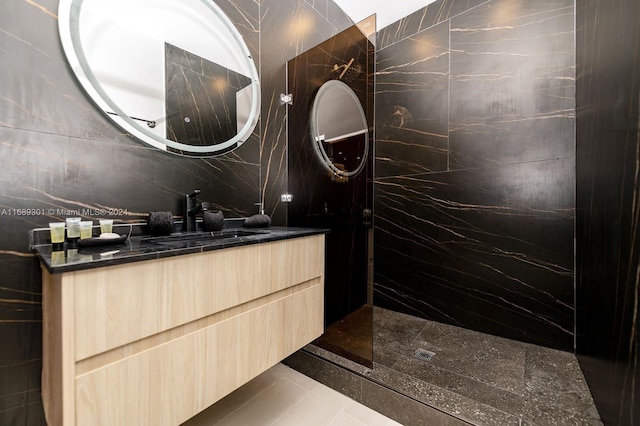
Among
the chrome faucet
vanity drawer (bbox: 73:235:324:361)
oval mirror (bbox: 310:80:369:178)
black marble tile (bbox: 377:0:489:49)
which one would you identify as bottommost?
vanity drawer (bbox: 73:235:324:361)

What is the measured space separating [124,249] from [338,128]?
1.59 meters

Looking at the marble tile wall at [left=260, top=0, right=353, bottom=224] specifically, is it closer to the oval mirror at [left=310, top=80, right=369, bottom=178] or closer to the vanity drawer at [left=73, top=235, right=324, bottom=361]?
the oval mirror at [left=310, top=80, right=369, bottom=178]

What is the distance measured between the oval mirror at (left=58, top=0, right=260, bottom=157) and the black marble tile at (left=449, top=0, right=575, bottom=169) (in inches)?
63.0

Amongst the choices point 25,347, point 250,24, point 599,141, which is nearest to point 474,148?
point 599,141

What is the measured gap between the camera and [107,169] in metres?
1.22

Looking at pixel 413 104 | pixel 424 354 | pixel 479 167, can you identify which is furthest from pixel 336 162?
pixel 424 354

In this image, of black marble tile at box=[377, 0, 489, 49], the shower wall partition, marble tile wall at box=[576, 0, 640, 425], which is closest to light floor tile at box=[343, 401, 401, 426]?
the shower wall partition

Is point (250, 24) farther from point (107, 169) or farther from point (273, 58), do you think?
point (107, 169)

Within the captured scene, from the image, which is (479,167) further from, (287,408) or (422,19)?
(287,408)

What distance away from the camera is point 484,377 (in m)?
1.52

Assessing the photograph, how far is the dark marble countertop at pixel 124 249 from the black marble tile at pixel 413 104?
1.33 metres

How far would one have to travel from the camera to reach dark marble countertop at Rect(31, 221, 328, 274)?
2.38 ft

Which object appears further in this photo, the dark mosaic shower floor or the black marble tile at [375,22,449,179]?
the black marble tile at [375,22,449,179]

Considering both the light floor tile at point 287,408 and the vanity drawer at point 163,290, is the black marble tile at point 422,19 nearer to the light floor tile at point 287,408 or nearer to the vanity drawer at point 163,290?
the vanity drawer at point 163,290
